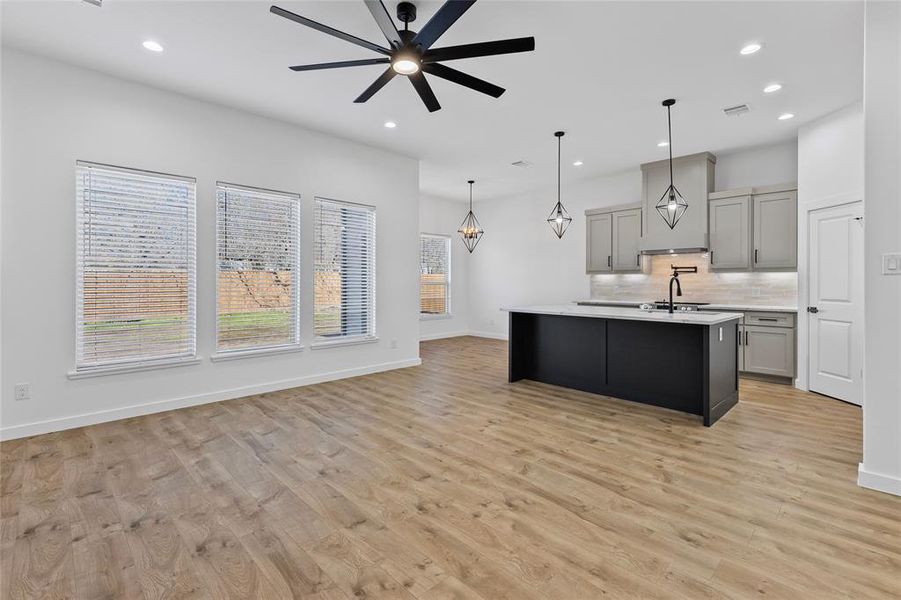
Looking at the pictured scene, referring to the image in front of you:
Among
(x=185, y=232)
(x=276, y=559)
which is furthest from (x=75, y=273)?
(x=276, y=559)

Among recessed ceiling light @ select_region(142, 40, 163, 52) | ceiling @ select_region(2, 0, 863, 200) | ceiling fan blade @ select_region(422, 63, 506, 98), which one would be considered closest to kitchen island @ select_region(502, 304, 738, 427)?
ceiling @ select_region(2, 0, 863, 200)

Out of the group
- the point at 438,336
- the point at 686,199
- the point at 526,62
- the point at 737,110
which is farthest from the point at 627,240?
the point at 438,336

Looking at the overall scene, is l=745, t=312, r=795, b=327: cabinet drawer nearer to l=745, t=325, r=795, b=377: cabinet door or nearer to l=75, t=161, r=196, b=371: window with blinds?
l=745, t=325, r=795, b=377: cabinet door

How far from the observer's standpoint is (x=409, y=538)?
205 cm

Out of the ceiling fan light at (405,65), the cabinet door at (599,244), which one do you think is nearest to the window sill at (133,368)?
the ceiling fan light at (405,65)

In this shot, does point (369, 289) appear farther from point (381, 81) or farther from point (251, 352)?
point (381, 81)

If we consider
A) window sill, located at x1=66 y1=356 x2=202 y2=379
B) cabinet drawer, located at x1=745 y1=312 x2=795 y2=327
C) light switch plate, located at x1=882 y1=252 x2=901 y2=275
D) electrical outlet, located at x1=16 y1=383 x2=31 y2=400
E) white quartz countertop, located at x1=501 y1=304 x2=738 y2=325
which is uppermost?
light switch plate, located at x1=882 y1=252 x2=901 y2=275

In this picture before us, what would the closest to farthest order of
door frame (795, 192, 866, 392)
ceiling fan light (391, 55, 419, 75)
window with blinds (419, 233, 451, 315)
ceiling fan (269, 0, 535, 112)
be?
ceiling fan (269, 0, 535, 112)
ceiling fan light (391, 55, 419, 75)
door frame (795, 192, 866, 392)
window with blinds (419, 233, 451, 315)

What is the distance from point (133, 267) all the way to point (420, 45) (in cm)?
342

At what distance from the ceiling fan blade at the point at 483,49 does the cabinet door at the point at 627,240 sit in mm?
4980

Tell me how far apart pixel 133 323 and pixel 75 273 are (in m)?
0.62

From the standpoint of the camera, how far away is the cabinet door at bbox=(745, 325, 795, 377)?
512cm

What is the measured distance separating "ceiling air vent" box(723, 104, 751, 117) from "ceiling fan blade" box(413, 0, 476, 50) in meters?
3.74

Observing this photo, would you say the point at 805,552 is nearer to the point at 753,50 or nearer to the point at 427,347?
the point at 753,50
